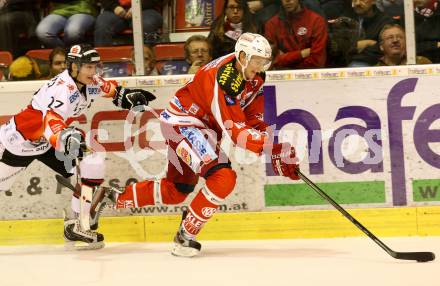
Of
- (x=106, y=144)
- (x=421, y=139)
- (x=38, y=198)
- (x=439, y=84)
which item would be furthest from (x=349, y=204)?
(x=38, y=198)

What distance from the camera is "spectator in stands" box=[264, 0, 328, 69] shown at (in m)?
5.70

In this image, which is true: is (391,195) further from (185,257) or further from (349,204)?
(185,257)

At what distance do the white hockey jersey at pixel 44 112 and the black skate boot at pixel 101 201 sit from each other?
1.56 ft

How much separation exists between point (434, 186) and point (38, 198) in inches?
107

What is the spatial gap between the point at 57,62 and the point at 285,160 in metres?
1.85

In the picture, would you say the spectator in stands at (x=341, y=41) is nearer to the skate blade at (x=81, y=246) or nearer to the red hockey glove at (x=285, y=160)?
the red hockey glove at (x=285, y=160)

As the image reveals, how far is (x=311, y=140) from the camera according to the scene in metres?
5.69

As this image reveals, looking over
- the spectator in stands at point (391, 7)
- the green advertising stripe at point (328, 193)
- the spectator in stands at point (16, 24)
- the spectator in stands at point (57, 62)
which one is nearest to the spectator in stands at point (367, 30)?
the spectator in stands at point (391, 7)

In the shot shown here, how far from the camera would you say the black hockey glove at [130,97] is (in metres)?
5.54

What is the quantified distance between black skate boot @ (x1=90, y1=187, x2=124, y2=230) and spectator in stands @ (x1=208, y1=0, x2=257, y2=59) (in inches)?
46.4

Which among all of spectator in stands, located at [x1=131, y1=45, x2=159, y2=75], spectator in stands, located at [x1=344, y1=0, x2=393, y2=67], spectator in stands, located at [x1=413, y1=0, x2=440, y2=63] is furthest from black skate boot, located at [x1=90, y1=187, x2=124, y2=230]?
spectator in stands, located at [x1=413, y1=0, x2=440, y2=63]

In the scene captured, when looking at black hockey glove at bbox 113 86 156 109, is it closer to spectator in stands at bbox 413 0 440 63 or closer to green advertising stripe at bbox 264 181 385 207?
green advertising stripe at bbox 264 181 385 207

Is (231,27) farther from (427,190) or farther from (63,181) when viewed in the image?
(427,190)

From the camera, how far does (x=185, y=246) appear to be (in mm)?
5289
